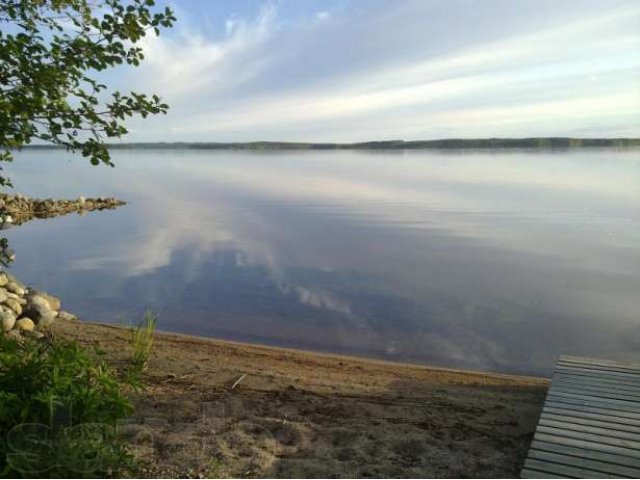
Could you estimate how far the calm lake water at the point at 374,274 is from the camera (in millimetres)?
10898

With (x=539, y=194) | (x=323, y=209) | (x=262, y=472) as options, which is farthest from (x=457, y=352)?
(x=539, y=194)

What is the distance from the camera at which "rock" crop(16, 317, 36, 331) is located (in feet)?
30.3

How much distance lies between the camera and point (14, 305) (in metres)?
9.65

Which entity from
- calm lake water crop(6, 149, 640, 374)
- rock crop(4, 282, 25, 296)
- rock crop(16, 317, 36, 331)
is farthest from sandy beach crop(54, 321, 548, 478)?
rock crop(4, 282, 25, 296)

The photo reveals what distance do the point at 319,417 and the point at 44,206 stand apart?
30.1m

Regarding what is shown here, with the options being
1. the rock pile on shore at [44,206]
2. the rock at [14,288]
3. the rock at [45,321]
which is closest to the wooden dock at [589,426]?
the rock at [45,321]

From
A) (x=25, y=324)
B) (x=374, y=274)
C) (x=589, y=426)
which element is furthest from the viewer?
(x=374, y=274)

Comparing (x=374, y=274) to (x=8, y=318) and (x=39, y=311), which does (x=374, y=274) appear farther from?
(x=8, y=318)

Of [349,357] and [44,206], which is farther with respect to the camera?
[44,206]

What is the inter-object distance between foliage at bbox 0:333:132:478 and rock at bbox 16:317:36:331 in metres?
5.55

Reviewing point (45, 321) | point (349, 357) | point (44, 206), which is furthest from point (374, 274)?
point (44, 206)

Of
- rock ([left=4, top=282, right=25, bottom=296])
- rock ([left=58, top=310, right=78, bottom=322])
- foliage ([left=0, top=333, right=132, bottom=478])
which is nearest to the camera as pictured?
foliage ([left=0, top=333, right=132, bottom=478])

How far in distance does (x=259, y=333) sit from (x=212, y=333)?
984 millimetres

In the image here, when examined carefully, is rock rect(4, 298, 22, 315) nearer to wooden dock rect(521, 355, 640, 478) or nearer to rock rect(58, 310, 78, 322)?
rock rect(58, 310, 78, 322)
